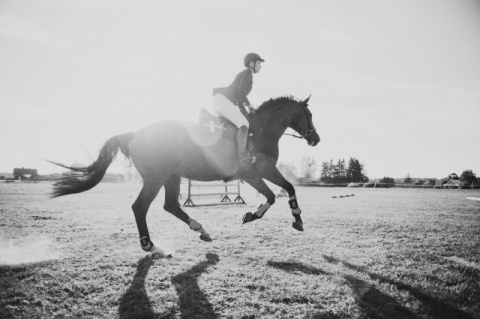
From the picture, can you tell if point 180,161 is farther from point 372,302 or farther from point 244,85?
point 372,302

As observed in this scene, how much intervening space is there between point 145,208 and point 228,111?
9.52ft

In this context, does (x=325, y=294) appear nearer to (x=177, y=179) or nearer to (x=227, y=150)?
(x=227, y=150)

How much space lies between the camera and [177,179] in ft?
20.2

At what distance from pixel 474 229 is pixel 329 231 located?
200 inches

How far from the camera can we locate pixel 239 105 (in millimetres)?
6145

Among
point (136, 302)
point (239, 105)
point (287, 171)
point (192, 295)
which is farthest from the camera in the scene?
point (287, 171)

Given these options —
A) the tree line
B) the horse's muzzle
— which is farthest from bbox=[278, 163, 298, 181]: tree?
the horse's muzzle

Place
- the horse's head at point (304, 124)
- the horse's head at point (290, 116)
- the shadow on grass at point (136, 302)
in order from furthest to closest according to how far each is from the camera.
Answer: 1. the horse's head at point (304, 124)
2. the horse's head at point (290, 116)
3. the shadow on grass at point (136, 302)

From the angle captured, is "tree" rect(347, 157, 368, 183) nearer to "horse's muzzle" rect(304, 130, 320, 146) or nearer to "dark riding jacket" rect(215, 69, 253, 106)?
"horse's muzzle" rect(304, 130, 320, 146)

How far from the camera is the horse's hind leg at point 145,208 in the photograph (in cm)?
497

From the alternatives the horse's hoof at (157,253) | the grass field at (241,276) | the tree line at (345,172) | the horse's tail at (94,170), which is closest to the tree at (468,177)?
the tree line at (345,172)

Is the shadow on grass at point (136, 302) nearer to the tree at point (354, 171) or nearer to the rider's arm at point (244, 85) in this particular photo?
the rider's arm at point (244, 85)

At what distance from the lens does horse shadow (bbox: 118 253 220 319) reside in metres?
2.86

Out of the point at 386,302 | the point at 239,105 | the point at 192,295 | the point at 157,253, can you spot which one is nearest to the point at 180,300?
the point at 192,295
